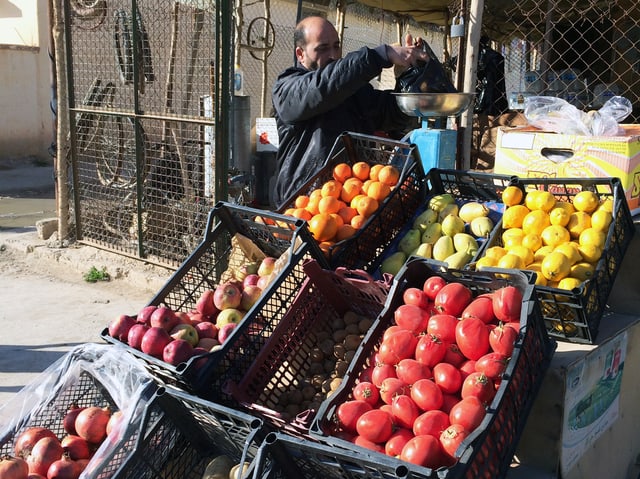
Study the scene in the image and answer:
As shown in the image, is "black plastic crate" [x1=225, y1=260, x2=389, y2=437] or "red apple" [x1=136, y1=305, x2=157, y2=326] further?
"red apple" [x1=136, y1=305, x2=157, y2=326]

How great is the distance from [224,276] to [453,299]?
130 centimetres

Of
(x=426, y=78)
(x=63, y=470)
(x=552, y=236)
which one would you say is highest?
(x=426, y=78)

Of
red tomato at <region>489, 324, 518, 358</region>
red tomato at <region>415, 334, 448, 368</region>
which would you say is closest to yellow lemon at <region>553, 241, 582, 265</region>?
red tomato at <region>489, 324, 518, 358</region>

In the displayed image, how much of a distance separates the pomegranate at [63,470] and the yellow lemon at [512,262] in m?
1.79

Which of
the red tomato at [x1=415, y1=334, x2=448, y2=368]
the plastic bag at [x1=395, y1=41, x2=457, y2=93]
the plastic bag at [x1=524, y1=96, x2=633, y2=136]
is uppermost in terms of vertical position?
the plastic bag at [x1=395, y1=41, x2=457, y2=93]

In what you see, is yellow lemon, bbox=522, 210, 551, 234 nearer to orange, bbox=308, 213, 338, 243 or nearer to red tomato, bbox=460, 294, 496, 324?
red tomato, bbox=460, 294, 496, 324

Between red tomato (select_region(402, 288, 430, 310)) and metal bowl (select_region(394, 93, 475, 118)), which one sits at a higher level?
metal bowl (select_region(394, 93, 475, 118))

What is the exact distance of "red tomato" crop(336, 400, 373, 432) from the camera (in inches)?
74.0

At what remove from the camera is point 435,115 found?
139 inches

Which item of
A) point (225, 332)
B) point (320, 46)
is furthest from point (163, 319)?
point (320, 46)

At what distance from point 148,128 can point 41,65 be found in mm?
11633

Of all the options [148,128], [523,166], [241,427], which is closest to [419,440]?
[241,427]

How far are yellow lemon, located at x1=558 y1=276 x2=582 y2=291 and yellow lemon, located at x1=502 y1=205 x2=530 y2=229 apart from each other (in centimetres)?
43

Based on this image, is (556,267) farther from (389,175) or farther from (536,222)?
(389,175)
